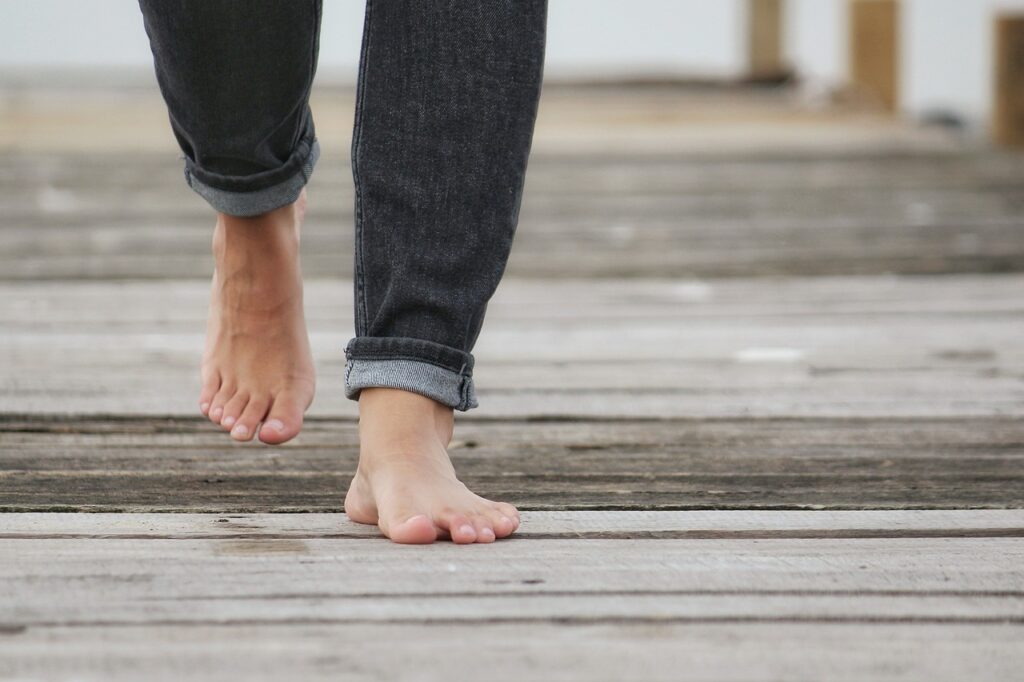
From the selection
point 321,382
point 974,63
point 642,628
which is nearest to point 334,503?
point 642,628

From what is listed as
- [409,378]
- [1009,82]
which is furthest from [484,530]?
[1009,82]

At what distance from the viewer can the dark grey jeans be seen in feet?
2.67

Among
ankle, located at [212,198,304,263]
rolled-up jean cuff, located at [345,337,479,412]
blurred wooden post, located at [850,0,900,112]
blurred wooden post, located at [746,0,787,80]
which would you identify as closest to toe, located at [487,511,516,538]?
rolled-up jean cuff, located at [345,337,479,412]

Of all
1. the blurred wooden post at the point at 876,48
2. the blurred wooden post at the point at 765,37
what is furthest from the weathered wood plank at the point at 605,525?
the blurred wooden post at the point at 765,37

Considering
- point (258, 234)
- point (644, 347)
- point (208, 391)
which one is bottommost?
point (644, 347)

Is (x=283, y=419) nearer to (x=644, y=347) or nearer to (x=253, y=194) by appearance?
(x=253, y=194)

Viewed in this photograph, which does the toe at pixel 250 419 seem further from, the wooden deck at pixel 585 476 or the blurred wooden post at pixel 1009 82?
the blurred wooden post at pixel 1009 82

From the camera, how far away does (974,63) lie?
10.3m

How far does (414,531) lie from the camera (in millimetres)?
750

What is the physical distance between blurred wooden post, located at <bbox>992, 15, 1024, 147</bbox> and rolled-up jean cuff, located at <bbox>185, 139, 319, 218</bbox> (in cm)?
273

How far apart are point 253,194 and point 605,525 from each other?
39 centimetres

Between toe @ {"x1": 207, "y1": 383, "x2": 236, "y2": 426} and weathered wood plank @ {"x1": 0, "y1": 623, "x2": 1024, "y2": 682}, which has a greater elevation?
weathered wood plank @ {"x1": 0, "y1": 623, "x2": 1024, "y2": 682}

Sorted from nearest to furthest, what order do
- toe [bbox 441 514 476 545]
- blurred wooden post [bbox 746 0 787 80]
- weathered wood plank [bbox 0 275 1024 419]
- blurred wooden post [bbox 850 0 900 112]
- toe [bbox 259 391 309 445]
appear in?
1. toe [bbox 441 514 476 545]
2. toe [bbox 259 391 309 445]
3. weathered wood plank [bbox 0 275 1024 419]
4. blurred wooden post [bbox 850 0 900 112]
5. blurred wooden post [bbox 746 0 787 80]

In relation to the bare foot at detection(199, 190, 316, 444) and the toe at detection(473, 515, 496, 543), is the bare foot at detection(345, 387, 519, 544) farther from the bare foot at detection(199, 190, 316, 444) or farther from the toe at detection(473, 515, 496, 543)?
the bare foot at detection(199, 190, 316, 444)
